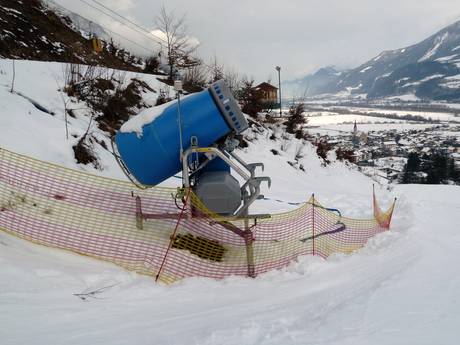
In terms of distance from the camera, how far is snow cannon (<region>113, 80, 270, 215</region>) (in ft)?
15.4

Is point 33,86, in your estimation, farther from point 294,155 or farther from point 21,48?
point 294,155

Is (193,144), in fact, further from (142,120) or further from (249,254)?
(249,254)

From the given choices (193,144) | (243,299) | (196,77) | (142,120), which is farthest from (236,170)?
(196,77)

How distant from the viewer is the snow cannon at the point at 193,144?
470 cm

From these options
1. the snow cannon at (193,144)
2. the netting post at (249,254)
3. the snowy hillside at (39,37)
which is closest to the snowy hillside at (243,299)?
the netting post at (249,254)

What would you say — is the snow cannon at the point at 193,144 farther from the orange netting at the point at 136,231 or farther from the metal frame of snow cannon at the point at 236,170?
the orange netting at the point at 136,231

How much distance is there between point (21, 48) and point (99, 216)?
33.9 feet

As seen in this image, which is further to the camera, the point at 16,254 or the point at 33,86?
the point at 33,86

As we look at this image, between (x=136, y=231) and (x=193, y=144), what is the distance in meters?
1.40

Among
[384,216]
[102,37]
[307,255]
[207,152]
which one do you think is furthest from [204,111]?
[102,37]

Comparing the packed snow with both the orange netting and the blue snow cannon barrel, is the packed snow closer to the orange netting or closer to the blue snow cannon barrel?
the blue snow cannon barrel

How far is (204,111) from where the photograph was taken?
4.76 m

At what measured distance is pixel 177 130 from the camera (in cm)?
470

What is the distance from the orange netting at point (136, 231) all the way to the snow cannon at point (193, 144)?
26 centimetres
